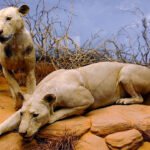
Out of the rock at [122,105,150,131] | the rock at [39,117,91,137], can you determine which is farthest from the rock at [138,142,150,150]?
the rock at [39,117,91,137]

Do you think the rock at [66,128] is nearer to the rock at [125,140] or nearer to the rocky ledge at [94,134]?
the rocky ledge at [94,134]

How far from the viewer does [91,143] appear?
16.4 feet

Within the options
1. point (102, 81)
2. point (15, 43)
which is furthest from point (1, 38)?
point (102, 81)

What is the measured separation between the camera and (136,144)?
506 centimetres

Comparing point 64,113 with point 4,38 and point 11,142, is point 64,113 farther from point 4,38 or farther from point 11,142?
point 4,38

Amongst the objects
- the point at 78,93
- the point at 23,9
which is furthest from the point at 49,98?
the point at 23,9

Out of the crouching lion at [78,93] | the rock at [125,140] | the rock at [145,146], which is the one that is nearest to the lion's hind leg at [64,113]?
the crouching lion at [78,93]

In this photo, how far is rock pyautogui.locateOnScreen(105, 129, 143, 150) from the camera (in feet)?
16.2

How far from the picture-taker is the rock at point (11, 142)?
4977 millimetres

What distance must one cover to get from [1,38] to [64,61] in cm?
279

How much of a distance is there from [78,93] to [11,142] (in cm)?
100

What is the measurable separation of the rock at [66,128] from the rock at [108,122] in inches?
4.2

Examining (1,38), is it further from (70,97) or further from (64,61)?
(64,61)

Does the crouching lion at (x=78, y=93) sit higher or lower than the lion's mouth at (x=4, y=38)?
lower
